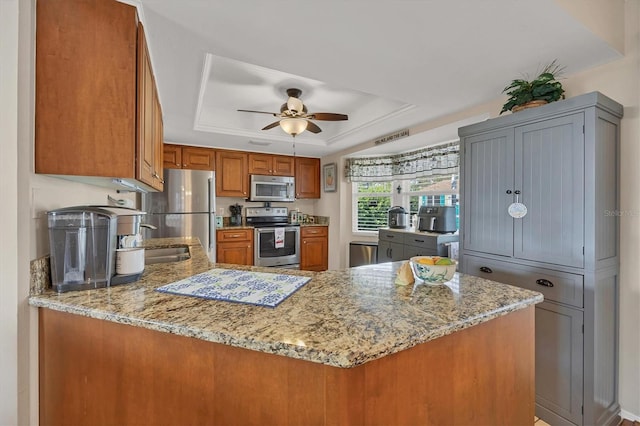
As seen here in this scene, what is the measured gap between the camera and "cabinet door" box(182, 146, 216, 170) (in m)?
4.16

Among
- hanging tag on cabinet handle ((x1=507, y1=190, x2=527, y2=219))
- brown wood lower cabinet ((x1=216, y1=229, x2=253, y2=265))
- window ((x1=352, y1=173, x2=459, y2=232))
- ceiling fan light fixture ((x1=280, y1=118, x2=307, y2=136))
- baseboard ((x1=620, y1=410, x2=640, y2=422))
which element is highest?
ceiling fan light fixture ((x1=280, y1=118, x2=307, y2=136))

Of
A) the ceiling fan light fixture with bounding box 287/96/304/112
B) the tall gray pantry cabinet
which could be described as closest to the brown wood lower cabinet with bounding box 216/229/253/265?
the ceiling fan light fixture with bounding box 287/96/304/112

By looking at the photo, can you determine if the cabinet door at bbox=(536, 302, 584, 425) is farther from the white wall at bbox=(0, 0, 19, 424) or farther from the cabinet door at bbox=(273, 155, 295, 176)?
the cabinet door at bbox=(273, 155, 295, 176)

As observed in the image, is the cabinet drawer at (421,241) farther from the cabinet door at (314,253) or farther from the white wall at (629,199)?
the cabinet door at (314,253)

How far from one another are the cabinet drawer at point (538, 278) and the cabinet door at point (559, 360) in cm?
6

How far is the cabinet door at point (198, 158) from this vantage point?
4.16 m

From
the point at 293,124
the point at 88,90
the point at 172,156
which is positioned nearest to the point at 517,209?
the point at 293,124

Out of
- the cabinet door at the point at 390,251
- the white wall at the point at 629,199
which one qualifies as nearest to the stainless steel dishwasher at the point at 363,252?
the cabinet door at the point at 390,251

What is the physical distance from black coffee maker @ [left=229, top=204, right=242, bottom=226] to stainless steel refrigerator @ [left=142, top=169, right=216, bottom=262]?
2.94 feet

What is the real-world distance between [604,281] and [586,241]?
28 cm

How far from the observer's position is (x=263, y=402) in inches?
28.9

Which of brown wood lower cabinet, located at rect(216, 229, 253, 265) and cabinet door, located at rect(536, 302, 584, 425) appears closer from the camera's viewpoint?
cabinet door, located at rect(536, 302, 584, 425)

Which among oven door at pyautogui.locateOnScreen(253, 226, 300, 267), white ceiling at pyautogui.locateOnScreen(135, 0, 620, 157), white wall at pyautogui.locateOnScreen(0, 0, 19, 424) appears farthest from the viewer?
oven door at pyautogui.locateOnScreen(253, 226, 300, 267)

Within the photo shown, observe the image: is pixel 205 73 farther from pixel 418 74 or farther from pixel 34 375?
pixel 34 375
